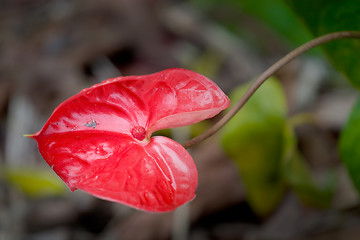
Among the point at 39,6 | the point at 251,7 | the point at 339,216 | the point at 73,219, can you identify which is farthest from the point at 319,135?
the point at 39,6

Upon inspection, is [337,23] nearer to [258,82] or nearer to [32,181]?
[258,82]

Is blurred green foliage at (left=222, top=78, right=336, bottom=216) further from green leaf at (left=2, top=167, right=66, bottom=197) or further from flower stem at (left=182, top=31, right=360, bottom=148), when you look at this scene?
green leaf at (left=2, top=167, right=66, bottom=197)

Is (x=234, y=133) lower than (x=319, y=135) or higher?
higher

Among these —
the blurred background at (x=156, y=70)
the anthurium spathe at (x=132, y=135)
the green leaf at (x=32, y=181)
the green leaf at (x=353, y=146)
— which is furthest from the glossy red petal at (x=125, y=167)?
the green leaf at (x=32, y=181)

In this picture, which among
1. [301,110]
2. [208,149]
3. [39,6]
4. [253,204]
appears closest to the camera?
[253,204]

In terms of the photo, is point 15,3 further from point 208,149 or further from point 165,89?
point 165,89

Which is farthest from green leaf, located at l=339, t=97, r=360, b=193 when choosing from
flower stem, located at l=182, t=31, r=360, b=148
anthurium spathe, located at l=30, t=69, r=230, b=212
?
anthurium spathe, located at l=30, t=69, r=230, b=212

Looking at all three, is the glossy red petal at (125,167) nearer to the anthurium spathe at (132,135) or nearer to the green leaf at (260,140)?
the anthurium spathe at (132,135)

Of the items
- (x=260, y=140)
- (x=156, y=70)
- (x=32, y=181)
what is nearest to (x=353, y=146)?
(x=260, y=140)
